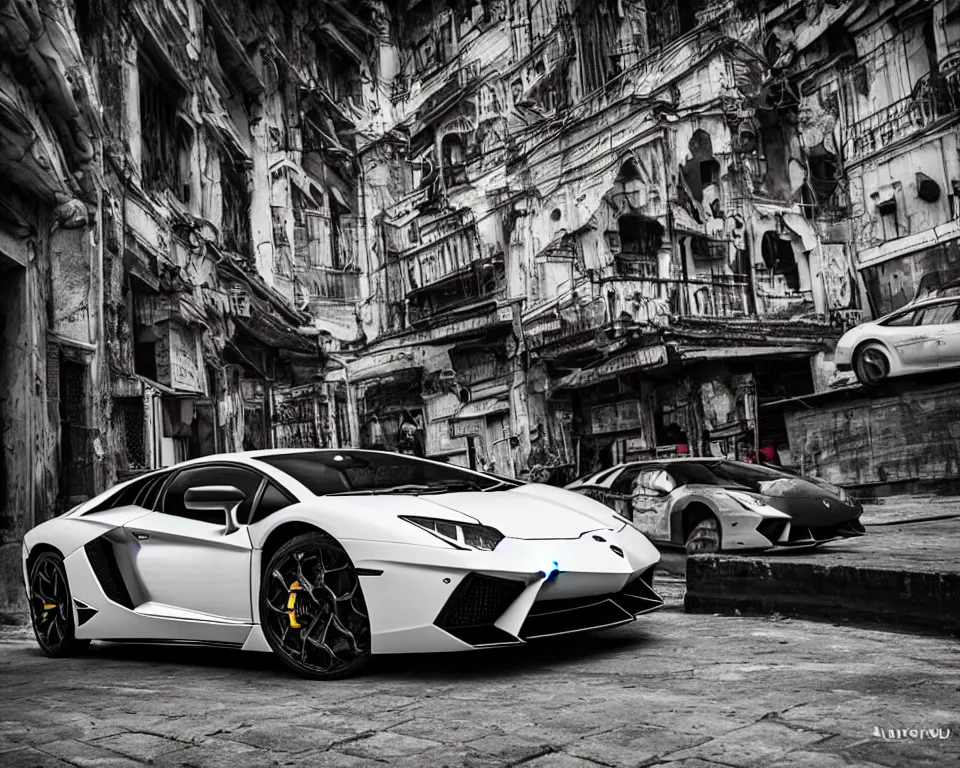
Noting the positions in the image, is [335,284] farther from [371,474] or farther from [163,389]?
[371,474]

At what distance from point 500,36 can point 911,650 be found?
21004 millimetres

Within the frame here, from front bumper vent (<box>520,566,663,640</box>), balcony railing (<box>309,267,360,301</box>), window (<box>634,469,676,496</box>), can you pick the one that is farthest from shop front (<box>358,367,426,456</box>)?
front bumper vent (<box>520,566,663,640</box>)

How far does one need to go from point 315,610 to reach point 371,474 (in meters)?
0.94

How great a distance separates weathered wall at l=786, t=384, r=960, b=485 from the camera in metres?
13.5

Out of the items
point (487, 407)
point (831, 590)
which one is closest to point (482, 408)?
point (487, 407)

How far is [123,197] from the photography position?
40.2 feet

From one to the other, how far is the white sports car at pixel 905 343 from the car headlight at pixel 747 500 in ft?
23.1

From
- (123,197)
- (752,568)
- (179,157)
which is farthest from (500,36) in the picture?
(752,568)

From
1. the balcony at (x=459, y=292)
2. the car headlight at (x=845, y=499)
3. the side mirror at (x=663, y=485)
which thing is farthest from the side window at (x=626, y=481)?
the balcony at (x=459, y=292)

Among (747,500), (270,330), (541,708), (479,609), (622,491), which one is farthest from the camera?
(270,330)

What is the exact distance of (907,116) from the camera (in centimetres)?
1373

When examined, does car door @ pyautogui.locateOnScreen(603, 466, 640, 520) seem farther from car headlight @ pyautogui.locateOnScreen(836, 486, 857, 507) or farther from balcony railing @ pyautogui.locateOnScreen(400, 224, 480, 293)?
balcony railing @ pyautogui.locateOnScreen(400, 224, 480, 293)

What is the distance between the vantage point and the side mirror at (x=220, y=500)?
14.1 feet

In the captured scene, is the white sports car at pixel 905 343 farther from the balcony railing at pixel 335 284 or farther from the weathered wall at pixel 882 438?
the balcony railing at pixel 335 284
